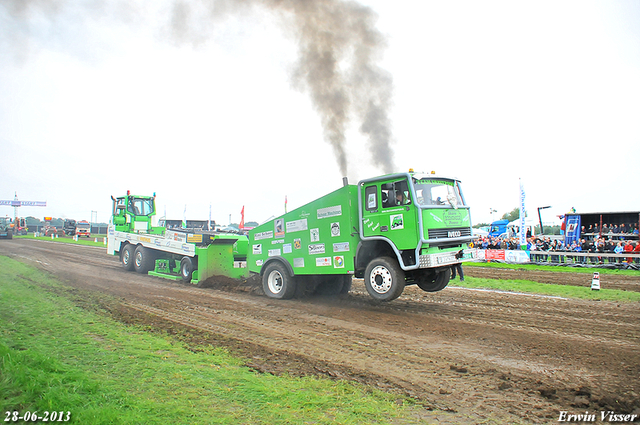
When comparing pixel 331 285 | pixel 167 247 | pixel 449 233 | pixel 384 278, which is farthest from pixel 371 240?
pixel 167 247

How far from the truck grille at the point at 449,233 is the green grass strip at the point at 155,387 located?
4190 millimetres

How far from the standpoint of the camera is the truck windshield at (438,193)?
25.9 ft

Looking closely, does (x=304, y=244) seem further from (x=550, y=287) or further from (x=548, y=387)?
(x=550, y=287)

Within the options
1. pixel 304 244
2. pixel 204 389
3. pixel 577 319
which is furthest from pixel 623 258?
pixel 204 389

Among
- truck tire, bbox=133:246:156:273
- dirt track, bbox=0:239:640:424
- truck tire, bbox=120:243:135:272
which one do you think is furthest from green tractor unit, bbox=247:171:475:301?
truck tire, bbox=120:243:135:272

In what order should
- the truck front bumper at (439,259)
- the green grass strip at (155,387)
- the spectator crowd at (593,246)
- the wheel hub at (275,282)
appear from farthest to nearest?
the spectator crowd at (593,246) → the wheel hub at (275,282) → the truck front bumper at (439,259) → the green grass strip at (155,387)

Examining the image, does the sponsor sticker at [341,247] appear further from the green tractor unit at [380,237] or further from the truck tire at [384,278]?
the truck tire at [384,278]

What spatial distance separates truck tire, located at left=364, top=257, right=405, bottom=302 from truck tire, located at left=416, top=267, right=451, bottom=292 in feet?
3.59

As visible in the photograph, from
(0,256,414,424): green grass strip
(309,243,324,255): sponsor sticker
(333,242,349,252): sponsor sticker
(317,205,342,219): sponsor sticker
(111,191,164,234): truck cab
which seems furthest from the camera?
(111,191,164,234): truck cab

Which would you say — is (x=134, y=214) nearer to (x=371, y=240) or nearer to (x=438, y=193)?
(x=371, y=240)

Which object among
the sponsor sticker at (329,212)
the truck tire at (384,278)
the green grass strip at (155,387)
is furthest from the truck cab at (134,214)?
the truck tire at (384,278)

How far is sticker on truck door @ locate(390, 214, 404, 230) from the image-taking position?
310 inches

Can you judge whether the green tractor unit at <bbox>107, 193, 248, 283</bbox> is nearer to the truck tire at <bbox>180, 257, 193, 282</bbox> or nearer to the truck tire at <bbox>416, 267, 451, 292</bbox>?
the truck tire at <bbox>180, 257, 193, 282</bbox>

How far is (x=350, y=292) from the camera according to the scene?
11.0 meters
